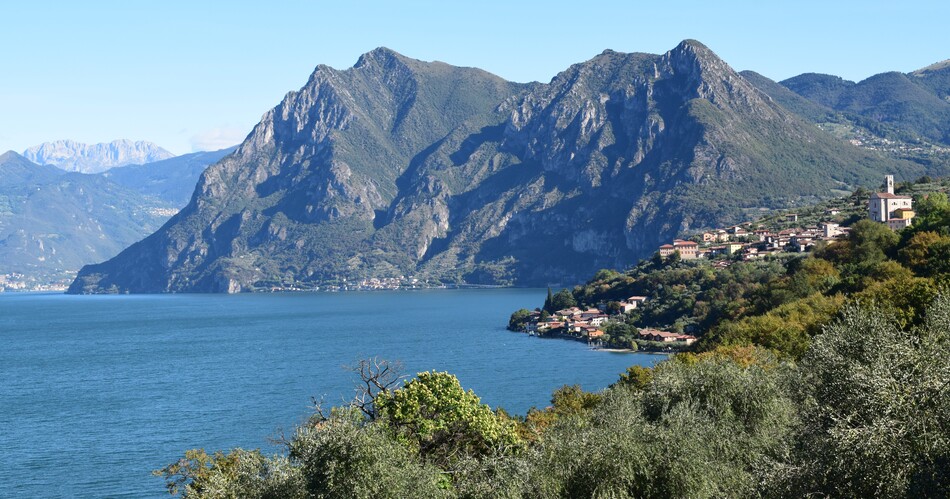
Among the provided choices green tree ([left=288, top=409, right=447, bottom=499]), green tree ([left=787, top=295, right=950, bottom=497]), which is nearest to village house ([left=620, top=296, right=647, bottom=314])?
green tree ([left=787, top=295, right=950, bottom=497])

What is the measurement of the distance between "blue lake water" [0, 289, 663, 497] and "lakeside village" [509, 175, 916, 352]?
418cm

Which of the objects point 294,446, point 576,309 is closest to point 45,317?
point 576,309

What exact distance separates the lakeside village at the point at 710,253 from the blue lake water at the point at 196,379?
418 cm

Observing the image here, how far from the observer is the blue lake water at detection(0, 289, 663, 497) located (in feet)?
178

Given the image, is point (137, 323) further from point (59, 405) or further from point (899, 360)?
point (899, 360)

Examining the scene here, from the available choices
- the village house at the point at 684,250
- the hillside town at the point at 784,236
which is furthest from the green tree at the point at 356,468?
the village house at the point at 684,250

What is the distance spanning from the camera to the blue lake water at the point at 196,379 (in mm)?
54188

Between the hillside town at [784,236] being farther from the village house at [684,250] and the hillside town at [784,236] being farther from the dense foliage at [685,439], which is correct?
the dense foliage at [685,439]

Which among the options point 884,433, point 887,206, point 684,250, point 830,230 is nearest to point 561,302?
point 684,250

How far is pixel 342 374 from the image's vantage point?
8575 centimetres

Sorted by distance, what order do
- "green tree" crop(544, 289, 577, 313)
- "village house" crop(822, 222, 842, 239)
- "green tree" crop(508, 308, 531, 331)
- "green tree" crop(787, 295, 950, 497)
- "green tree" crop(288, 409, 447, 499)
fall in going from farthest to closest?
"green tree" crop(544, 289, 577, 313), "green tree" crop(508, 308, 531, 331), "village house" crop(822, 222, 842, 239), "green tree" crop(288, 409, 447, 499), "green tree" crop(787, 295, 950, 497)

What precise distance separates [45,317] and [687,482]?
19457 cm

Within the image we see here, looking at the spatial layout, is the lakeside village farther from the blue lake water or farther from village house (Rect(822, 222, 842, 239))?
the blue lake water

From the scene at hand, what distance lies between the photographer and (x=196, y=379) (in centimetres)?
8794
